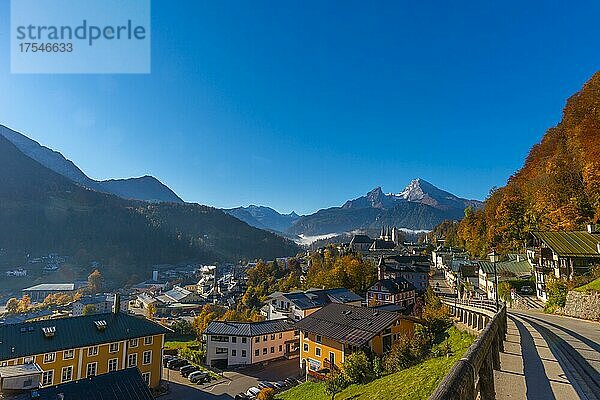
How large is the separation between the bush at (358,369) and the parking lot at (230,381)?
36.4 ft

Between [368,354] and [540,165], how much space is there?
137 feet

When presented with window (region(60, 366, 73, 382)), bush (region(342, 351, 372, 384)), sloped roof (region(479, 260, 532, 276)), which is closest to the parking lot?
window (region(60, 366, 73, 382))

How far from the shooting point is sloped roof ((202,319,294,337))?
36.8m

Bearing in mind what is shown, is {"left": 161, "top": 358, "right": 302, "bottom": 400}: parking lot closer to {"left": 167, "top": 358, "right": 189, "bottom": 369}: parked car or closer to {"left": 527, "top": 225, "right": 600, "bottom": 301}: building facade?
{"left": 167, "top": 358, "right": 189, "bottom": 369}: parked car

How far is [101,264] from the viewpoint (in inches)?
6565

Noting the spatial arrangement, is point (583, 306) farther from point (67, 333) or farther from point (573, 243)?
point (67, 333)

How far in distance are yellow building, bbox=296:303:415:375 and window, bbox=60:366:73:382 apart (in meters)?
17.6

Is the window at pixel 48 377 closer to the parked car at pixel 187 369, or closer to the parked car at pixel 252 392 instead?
the parked car at pixel 187 369

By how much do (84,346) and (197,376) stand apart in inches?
402

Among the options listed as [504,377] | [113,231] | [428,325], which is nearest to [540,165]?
[428,325]

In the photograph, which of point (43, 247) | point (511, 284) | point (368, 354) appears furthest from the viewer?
point (43, 247)

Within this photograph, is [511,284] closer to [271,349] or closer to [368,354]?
[368,354]

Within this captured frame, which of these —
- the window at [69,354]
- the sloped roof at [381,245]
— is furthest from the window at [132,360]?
the sloped roof at [381,245]

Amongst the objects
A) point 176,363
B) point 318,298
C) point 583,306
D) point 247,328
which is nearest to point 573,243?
point 583,306
